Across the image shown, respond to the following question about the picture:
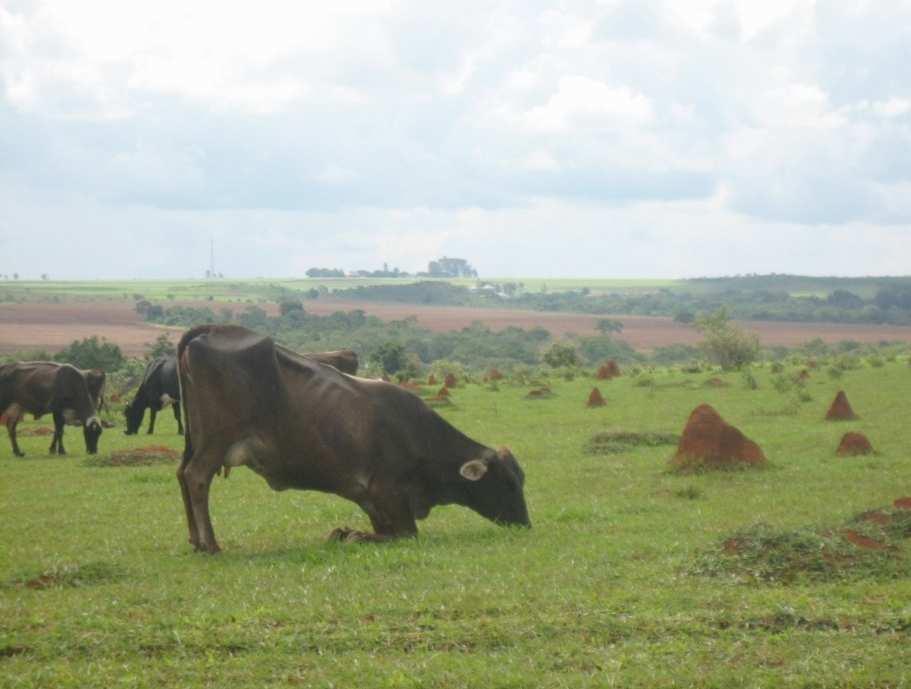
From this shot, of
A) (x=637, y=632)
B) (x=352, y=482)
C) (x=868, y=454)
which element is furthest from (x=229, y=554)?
(x=868, y=454)

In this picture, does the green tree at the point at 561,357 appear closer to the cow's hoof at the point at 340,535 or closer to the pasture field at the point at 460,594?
the pasture field at the point at 460,594

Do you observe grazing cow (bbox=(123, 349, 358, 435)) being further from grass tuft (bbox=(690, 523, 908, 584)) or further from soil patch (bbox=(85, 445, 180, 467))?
grass tuft (bbox=(690, 523, 908, 584))

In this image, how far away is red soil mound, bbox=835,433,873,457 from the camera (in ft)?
75.5

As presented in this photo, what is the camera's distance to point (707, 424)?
68.7 ft

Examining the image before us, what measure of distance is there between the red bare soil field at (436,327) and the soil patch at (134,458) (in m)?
44.9

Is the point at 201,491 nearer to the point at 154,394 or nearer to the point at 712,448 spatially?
the point at 712,448

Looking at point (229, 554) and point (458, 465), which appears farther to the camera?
point (458, 465)

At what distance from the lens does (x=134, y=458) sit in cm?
2519

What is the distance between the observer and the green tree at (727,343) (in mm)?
55594

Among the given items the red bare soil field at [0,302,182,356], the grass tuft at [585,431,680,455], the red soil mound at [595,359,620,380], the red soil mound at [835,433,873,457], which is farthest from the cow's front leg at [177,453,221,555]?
the red bare soil field at [0,302,182,356]

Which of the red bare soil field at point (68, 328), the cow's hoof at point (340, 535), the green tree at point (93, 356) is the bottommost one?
the red bare soil field at point (68, 328)

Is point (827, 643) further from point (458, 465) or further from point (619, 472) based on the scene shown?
point (619, 472)

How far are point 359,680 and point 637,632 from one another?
239cm

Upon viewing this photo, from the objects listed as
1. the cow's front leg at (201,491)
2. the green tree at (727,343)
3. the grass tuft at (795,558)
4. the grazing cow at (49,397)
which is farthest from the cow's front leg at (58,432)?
the green tree at (727,343)
